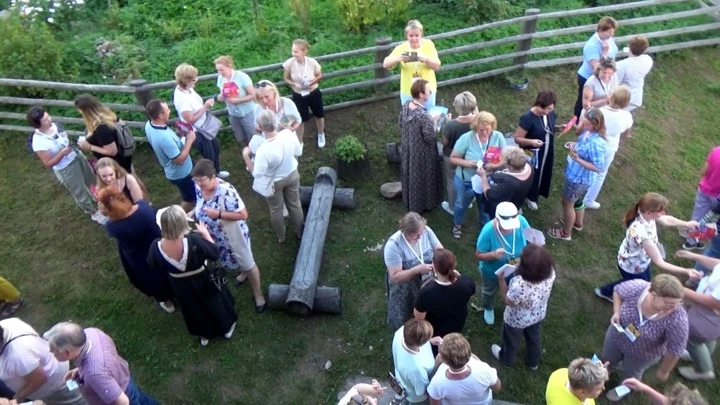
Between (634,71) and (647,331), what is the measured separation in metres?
4.04

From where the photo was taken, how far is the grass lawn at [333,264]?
19.2 ft

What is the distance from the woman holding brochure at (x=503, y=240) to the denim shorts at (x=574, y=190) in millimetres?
1472

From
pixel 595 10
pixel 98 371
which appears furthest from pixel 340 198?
pixel 595 10

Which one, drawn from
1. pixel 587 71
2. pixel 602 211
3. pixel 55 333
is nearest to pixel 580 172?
pixel 602 211

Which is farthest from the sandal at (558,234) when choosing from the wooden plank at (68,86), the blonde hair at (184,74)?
the wooden plank at (68,86)

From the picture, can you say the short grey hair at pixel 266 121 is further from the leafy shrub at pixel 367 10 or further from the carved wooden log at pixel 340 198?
the leafy shrub at pixel 367 10

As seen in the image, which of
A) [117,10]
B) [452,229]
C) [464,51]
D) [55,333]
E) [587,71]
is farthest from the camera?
[117,10]

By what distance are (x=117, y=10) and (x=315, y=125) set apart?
501 centimetres

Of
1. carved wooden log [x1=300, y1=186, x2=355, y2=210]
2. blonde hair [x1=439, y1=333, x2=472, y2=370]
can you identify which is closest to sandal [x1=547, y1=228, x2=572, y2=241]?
carved wooden log [x1=300, y1=186, x2=355, y2=210]

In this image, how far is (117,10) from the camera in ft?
35.3

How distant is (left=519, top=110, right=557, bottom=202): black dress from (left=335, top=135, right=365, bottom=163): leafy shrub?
7.38 feet

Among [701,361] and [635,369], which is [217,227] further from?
[701,361]

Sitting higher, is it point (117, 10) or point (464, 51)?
point (117, 10)

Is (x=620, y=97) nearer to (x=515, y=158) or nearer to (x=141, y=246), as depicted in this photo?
(x=515, y=158)
